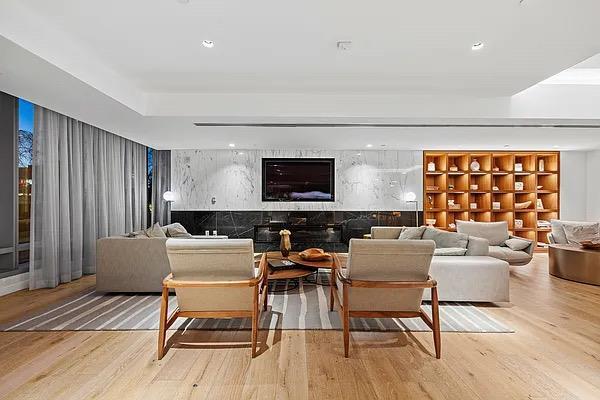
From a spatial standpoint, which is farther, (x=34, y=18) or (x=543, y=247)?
(x=543, y=247)

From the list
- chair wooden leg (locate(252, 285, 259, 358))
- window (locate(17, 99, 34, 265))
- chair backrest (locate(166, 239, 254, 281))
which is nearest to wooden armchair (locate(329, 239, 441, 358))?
chair wooden leg (locate(252, 285, 259, 358))

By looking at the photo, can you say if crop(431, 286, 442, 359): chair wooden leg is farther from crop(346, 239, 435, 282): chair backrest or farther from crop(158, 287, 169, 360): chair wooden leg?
crop(158, 287, 169, 360): chair wooden leg

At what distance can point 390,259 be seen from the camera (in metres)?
2.69

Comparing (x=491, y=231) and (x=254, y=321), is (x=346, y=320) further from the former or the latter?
(x=491, y=231)

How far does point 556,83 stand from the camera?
14.9ft

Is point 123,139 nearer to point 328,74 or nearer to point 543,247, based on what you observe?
point 328,74

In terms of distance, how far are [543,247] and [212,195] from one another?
7470 mm

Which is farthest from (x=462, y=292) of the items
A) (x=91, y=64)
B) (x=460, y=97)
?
(x=91, y=64)

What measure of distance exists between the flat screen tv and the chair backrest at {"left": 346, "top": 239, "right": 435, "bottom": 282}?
5.10m

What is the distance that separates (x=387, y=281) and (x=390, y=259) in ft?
0.57

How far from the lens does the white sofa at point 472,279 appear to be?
3.87 meters

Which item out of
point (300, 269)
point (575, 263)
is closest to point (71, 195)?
point (300, 269)

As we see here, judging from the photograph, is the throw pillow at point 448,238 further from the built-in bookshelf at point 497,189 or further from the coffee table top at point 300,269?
the built-in bookshelf at point 497,189

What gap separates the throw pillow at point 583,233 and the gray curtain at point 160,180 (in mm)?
7848
